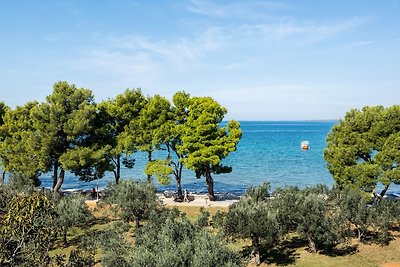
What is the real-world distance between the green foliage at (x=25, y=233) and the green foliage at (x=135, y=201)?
765 inches

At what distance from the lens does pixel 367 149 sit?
39.6m

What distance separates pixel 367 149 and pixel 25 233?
34.7 m

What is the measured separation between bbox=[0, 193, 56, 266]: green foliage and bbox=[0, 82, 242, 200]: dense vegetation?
29848 mm

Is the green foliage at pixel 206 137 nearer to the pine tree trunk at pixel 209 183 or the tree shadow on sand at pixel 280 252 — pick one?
the pine tree trunk at pixel 209 183

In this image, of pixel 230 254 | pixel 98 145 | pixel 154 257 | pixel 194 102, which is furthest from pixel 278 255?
pixel 98 145

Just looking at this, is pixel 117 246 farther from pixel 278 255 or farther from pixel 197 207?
pixel 197 207

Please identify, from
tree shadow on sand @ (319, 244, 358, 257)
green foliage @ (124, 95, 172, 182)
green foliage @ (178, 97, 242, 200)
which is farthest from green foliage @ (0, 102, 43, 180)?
tree shadow on sand @ (319, 244, 358, 257)

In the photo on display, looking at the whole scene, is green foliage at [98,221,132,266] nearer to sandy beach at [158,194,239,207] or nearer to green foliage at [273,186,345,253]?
green foliage at [273,186,345,253]

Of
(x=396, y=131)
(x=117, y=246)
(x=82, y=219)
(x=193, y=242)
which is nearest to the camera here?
(x=193, y=242)

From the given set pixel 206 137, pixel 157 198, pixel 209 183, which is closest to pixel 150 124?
pixel 206 137

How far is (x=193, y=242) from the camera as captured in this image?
21062mm

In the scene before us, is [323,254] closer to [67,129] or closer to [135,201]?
[135,201]

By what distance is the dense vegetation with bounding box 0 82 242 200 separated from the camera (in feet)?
150

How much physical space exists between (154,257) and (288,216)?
15892 mm
